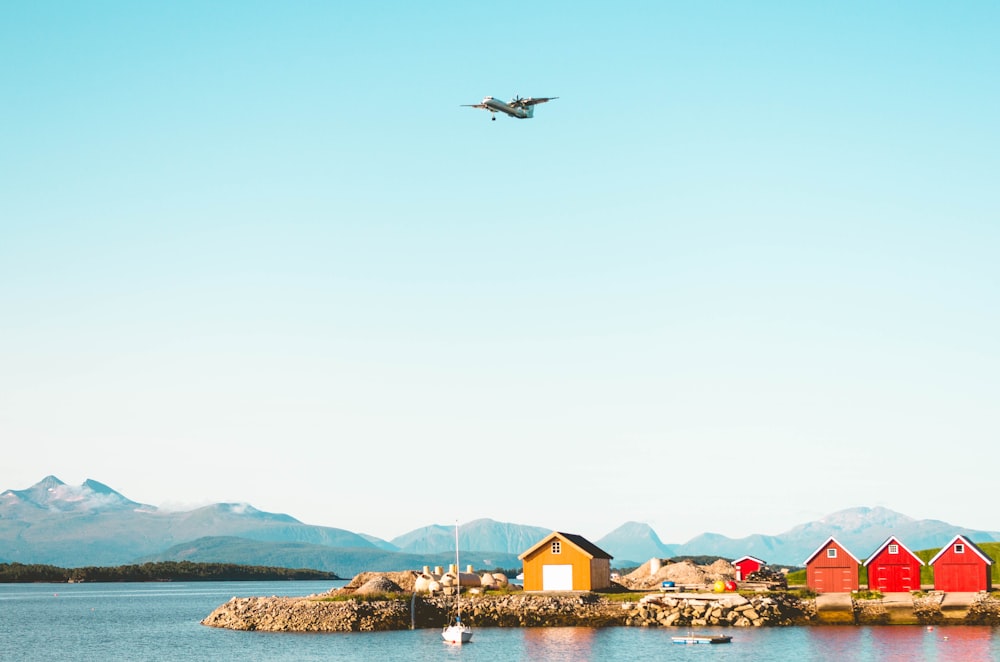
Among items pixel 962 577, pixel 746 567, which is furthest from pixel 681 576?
pixel 962 577

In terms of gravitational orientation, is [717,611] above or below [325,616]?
above

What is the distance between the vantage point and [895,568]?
9475 centimetres

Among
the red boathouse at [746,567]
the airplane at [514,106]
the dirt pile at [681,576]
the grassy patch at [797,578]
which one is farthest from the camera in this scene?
the grassy patch at [797,578]

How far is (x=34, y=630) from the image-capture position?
11825 centimetres

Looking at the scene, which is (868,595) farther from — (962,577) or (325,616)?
(325,616)

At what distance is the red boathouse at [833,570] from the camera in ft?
315

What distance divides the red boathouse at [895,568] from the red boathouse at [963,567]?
2.53 m

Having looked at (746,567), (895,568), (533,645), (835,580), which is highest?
(895,568)

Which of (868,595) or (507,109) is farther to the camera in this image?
(868,595)

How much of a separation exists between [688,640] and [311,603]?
34604mm

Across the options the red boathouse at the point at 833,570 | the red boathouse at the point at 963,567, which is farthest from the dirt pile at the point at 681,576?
the red boathouse at the point at 963,567

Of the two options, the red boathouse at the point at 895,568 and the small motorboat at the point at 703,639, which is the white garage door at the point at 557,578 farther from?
the red boathouse at the point at 895,568

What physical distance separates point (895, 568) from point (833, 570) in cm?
510

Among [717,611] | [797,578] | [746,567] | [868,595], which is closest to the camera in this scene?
[868,595]
